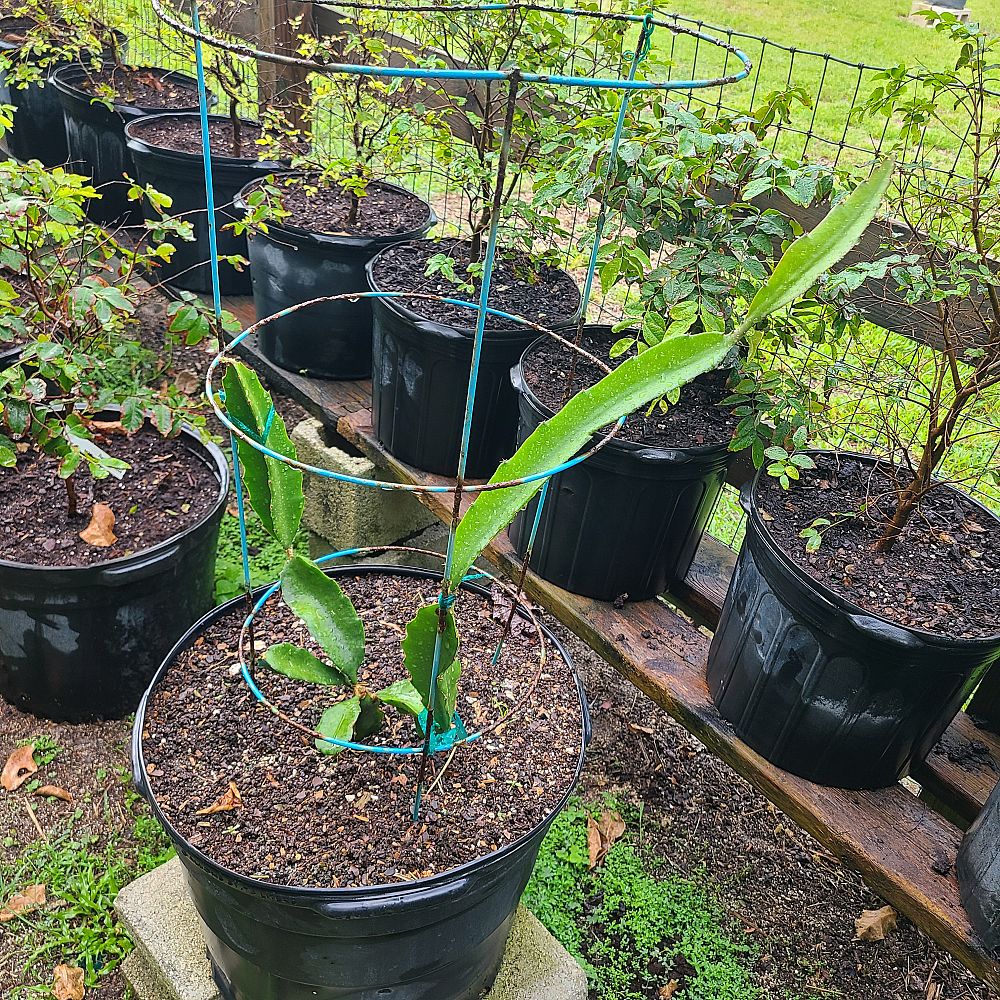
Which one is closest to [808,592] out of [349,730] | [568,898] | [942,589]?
[942,589]

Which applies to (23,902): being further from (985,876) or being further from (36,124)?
(36,124)

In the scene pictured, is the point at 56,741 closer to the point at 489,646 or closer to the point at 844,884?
the point at 489,646

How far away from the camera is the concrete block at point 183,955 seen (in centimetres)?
172

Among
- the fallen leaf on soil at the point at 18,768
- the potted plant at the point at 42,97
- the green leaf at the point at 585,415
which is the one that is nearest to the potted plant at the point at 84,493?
the fallen leaf on soil at the point at 18,768

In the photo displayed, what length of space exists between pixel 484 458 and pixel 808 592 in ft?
3.40

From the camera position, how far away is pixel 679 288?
164 centimetres

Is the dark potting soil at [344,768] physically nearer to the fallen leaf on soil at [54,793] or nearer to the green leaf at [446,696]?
the green leaf at [446,696]

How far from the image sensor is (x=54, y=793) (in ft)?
7.02

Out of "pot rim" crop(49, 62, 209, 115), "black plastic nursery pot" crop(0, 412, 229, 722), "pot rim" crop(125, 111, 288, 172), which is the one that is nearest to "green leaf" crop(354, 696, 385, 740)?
"black plastic nursery pot" crop(0, 412, 229, 722)

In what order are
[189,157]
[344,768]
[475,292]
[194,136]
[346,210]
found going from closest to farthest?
[344,768] < [475,292] < [346,210] < [189,157] < [194,136]

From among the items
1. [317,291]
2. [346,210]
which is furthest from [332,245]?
[346,210]

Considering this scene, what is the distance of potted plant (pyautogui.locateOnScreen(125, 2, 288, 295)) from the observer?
10.3 ft

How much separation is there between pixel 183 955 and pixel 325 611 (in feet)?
2.65

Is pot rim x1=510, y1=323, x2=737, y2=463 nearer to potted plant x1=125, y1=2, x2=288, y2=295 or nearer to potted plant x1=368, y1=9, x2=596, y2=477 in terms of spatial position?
potted plant x1=368, y1=9, x2=596, y2=477
